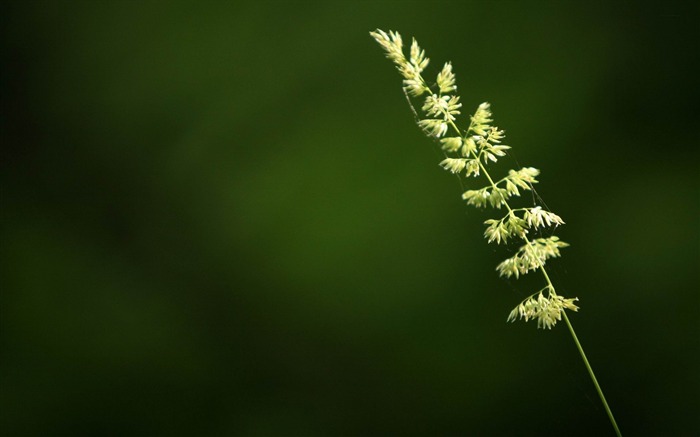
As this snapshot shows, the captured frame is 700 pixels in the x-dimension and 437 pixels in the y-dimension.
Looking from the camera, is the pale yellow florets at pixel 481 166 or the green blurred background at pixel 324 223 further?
the green blurred background at pixel 324 223

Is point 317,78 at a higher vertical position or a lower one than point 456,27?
lower

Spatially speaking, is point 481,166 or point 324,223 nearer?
point 481,166

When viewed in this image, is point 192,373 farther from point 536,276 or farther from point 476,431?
point 536,276

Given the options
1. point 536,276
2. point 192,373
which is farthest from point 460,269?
point 192,373

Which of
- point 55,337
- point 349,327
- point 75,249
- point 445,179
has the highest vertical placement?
point 445,179

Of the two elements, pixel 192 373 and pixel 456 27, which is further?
pixel 192 373

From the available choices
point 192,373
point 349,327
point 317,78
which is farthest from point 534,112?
point 192,373

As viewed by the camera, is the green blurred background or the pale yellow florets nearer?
the pale yellow florets
